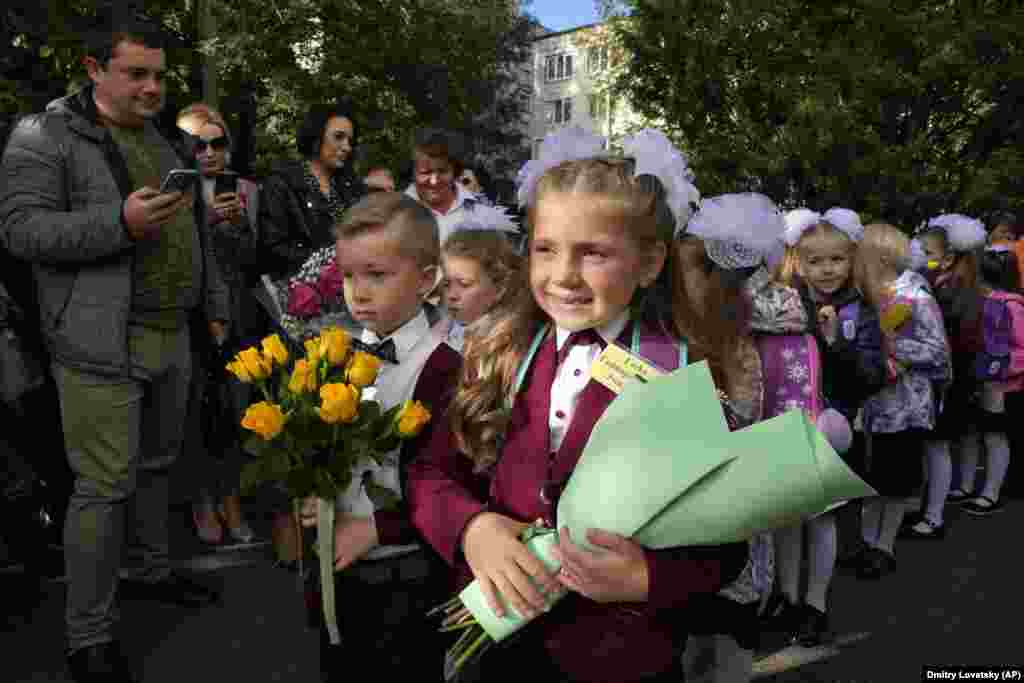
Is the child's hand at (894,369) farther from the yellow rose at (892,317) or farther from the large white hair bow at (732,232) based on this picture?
the large white hair bow at (732,232)

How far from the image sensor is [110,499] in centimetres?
330

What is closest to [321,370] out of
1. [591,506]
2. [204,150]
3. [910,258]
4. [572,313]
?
[572,313]

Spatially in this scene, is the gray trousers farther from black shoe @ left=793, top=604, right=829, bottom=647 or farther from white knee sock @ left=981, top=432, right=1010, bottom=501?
white knee sock @ left=981, top=432, right=1010, bottom=501

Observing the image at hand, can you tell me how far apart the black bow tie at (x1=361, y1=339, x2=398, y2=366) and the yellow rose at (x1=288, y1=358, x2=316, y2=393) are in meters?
0.36

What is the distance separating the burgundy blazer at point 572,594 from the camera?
1.47m

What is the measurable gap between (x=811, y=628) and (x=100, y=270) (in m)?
3.22

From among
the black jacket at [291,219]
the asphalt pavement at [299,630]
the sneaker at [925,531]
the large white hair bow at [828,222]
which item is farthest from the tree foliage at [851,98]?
the black jacket at [291,219]

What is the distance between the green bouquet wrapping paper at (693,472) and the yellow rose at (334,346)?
2.07ft

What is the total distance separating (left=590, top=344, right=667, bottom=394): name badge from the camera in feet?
5.07

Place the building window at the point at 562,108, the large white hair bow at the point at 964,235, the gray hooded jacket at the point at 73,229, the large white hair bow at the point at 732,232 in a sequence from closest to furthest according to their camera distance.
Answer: the large white hair bow at the point at 732,232 → the gray hooded jacket at the point at 73,229 → the large white hair bow at the point at 964,235 → the building window at the point at 562,108

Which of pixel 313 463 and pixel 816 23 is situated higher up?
pixel 816 23

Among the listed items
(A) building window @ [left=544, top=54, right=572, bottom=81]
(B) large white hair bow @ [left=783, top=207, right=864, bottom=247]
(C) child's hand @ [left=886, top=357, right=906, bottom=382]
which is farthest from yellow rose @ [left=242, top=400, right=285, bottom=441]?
(A) building window @ [left=544, top=54, right=572, bottom=81]

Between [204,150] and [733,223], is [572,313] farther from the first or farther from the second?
[204,150]

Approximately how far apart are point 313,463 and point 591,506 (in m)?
0.68
